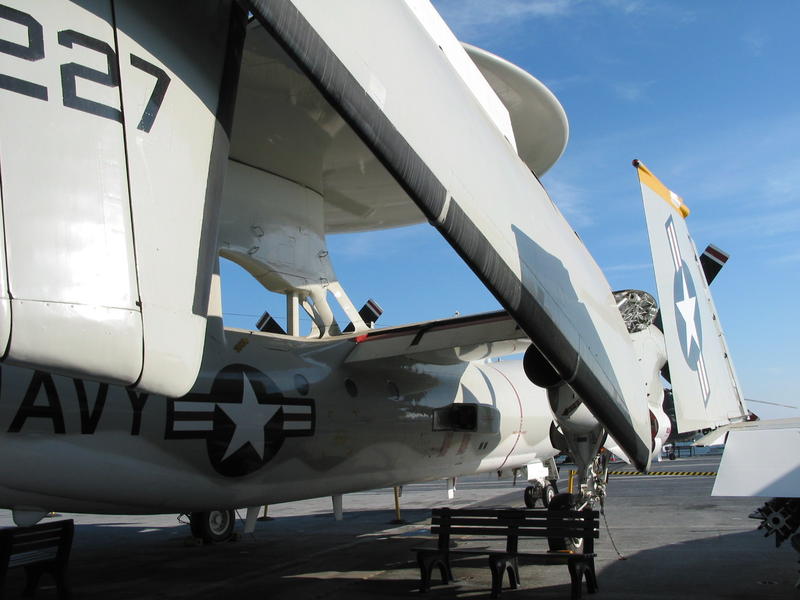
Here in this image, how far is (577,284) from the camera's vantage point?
20.7ft

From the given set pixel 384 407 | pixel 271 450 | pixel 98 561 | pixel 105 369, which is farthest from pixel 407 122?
pixel 98 561

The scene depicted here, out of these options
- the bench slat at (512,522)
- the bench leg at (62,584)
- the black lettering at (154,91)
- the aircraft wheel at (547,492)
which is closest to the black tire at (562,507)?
the bench slat at (512,522)

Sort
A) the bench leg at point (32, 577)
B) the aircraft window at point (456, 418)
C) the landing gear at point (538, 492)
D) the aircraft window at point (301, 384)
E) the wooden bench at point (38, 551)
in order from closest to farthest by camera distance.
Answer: the wooden bench at point (38, 551), the bench leg at point (32, 577), the aircraft window at point (301, 384), the aircraft window at point (456, 418), the landing gear at point (538, 492)

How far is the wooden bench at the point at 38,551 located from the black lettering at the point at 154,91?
17.5ft

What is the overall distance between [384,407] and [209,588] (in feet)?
10.00

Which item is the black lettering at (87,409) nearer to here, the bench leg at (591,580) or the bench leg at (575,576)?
the bench leg at (575,576)

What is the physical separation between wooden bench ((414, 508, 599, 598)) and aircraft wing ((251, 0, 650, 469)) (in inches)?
69.9

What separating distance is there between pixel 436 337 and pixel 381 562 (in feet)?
11.6

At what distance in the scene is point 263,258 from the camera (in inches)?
340

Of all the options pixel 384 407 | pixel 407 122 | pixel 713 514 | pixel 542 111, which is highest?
pixel 542 111

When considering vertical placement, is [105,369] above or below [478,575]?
above

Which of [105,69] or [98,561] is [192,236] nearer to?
[105,69]

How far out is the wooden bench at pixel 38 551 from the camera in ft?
23.6

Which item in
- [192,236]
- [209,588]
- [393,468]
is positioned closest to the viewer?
[192,236]
